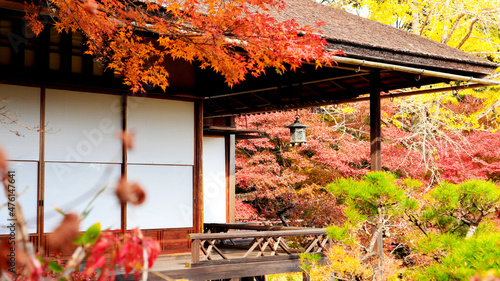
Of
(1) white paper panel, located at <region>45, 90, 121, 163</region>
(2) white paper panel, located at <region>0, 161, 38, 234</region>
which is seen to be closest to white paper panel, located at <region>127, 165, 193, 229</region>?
(1) white paper panel, located at <region>45, 90, 121, 163</region>

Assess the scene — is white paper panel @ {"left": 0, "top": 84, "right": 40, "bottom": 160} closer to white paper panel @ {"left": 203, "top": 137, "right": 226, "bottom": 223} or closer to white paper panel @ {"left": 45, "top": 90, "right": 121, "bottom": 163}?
white paper panel @ {"left": 45, "top": 90, "right": 121, "bottom": 163}

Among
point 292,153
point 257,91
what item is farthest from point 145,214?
point 292,153

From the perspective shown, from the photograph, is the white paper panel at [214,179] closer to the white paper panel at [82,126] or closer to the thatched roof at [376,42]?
the thatched roof at [376,42]

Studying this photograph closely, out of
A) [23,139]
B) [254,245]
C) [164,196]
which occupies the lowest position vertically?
[254,245]

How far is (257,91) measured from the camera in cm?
877

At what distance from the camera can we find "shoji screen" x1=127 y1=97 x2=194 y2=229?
269 inches

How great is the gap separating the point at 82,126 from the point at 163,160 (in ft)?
3.83

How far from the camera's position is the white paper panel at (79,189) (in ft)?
20.1

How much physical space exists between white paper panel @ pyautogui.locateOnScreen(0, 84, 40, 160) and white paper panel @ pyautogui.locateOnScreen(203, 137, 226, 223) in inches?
196

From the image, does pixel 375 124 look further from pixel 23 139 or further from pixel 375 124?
pixel 23 139

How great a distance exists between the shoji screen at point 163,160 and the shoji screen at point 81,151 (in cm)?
26

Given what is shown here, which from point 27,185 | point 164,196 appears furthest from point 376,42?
point 27,185

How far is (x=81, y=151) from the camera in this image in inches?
252

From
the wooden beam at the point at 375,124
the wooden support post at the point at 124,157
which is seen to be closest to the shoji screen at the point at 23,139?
the wooden support post at the point at 124,157
